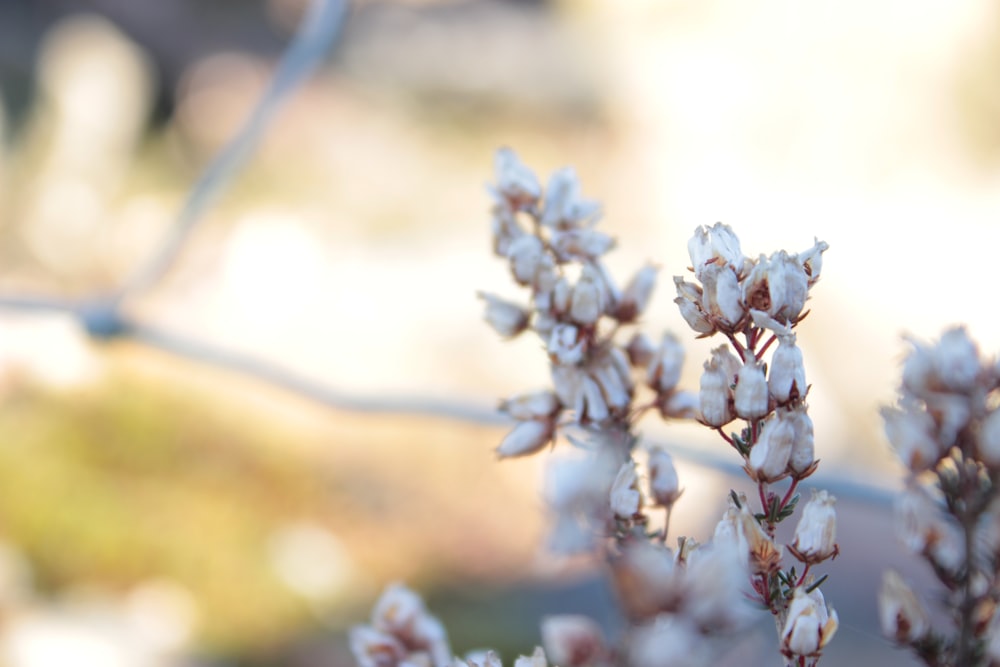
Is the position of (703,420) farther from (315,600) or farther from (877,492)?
(315,600)

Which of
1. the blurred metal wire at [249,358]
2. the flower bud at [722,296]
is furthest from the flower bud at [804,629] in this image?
the blurred metal wire at [249,358]

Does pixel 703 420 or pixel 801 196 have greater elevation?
pixel 801 196

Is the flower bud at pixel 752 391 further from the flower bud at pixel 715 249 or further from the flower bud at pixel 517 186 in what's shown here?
the flower bud at pixel 517 186

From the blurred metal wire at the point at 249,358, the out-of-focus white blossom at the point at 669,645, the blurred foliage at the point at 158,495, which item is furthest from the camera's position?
the blurred foliage at the point at 158,495

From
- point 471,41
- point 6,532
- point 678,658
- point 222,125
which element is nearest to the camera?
point 678,658

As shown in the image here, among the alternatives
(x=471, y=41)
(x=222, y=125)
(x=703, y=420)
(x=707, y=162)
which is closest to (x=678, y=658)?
(x=703, y=420)
